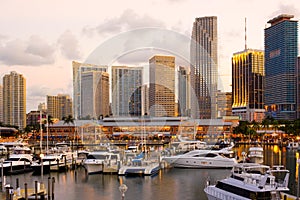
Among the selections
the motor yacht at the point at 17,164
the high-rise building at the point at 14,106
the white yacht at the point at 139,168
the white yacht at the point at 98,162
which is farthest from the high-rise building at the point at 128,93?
the white yacht at the point at 139,168

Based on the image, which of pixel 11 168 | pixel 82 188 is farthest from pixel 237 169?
pixel 11 168

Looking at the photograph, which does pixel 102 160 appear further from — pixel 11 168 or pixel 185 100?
pixel 185 100

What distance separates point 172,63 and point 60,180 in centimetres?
13091

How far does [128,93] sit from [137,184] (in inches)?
4375

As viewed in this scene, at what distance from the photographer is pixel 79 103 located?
14088 centimetres

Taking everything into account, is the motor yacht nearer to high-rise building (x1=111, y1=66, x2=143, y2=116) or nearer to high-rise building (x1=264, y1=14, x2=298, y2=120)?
high-rise building (x1=111, y1=66, x2=143, y2=116)

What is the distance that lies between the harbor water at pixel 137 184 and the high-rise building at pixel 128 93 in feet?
315

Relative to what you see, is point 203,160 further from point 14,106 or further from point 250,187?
point 14,106

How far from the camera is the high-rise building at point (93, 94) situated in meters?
138

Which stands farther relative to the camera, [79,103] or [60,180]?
[79,103]

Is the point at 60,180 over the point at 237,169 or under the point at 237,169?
under

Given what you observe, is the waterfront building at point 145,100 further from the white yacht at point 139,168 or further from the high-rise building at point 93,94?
the white yacht at point 139,168

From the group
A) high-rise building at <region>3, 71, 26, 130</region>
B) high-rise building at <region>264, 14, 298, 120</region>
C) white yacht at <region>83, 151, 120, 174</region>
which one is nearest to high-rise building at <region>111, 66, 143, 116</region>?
high-rise building at <region>3, 71, 26, 130</region>

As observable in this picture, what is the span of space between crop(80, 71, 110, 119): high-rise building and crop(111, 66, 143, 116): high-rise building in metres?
4.87
